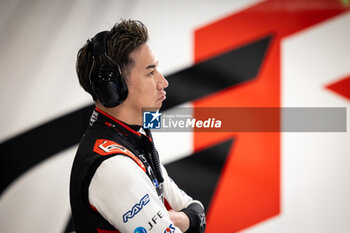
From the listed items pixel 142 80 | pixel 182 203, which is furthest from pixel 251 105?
pixel 142 80

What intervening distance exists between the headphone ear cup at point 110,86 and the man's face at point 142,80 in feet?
0.14

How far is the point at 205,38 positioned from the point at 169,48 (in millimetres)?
267

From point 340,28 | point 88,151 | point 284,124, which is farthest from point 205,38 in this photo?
point 88,151

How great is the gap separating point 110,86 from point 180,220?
0.52 metres

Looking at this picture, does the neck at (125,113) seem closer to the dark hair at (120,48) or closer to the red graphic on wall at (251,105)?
the dark hair at (120,48)

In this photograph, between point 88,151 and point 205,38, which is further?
point 205,38

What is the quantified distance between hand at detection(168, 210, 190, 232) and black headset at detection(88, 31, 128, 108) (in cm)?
43

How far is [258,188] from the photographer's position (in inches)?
85.7

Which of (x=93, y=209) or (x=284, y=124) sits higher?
(x=284, y=124)

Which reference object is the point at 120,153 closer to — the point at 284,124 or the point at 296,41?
the point at 284,124

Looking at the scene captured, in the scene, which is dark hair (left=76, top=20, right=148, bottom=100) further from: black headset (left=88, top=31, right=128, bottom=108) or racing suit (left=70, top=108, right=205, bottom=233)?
racing suit (left=70, top=108, right=205, bottom=233)

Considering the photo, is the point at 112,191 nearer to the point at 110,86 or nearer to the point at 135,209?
the point at 135,209

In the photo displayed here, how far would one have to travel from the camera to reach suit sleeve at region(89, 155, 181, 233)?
0.85 m

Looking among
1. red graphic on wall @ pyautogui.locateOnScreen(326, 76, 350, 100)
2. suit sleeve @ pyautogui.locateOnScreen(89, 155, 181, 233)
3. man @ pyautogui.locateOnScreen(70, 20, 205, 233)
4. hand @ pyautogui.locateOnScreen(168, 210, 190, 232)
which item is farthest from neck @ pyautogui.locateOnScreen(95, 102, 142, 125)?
red graphic on wall @ pyautogui.locateOnScreen(326, 76, 350, 100)
